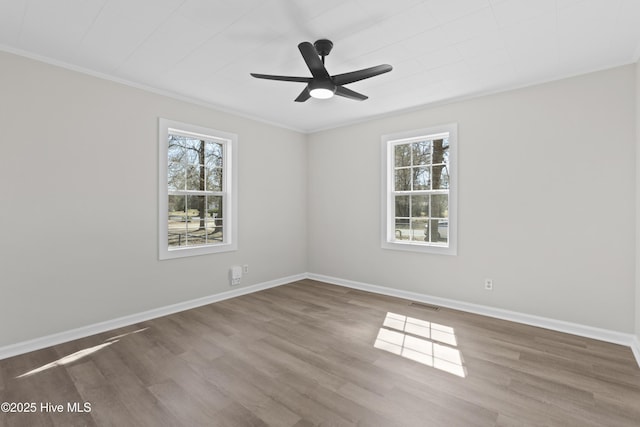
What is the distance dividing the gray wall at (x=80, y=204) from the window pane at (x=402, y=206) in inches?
107

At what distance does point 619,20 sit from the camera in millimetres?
2273

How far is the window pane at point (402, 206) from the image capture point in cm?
452

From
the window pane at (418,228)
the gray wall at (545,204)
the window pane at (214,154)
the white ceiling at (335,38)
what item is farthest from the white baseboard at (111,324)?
the white ceiling at (335,38)

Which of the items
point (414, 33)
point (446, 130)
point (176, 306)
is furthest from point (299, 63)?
point (176, 306)

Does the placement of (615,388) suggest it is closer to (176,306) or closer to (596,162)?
(596,162)

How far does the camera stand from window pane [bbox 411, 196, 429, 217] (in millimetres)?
4328

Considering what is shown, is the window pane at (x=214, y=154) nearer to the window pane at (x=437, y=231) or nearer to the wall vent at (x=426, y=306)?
the window pane at (x=437, y=231)

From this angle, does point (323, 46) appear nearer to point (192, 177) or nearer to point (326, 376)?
point (192, 177)

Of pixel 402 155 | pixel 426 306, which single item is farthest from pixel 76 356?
pixel 402 155

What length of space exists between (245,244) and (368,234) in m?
1.91

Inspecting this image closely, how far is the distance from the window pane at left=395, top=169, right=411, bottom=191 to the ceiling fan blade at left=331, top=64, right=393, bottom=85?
2.28m

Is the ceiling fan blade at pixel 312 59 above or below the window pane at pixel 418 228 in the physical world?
above

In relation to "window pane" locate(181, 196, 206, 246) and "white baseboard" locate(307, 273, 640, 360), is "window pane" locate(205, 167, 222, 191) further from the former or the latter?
"white baseboard" locate(307, 273, 640, 360)

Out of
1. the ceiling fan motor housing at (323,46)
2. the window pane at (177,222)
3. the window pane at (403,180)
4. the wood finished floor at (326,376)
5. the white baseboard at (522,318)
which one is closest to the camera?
the wood finished floor at (326,376)
